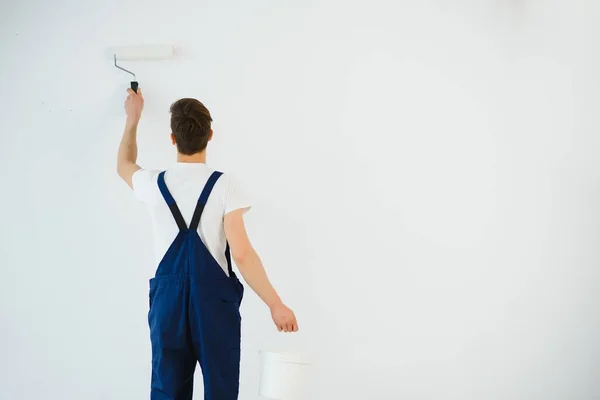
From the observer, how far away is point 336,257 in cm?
229

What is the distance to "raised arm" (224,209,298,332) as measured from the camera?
1812 mm

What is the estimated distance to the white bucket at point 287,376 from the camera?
6.21ft

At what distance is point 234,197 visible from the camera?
5.94 feet

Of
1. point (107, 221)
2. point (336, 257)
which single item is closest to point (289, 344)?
point (336, 257)

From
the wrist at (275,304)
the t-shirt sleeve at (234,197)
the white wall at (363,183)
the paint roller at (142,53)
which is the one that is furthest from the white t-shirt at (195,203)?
the paint roller at (142,53)

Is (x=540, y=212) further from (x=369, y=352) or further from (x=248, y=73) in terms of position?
(x=248, y=73)

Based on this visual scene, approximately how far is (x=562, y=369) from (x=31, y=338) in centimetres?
207

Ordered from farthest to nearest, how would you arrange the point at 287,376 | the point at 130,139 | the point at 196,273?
the point at 130,139, the point at 287,376, the point at 196,273

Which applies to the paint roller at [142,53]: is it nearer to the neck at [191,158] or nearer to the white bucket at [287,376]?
the neck at [191,158]

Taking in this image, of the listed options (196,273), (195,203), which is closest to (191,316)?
(196,273)

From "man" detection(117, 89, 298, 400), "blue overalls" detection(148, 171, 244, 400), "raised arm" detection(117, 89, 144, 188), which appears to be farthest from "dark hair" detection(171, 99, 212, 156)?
"raised arm" detection(117, 89, 144, 188)

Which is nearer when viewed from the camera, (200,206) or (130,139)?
(200,206)

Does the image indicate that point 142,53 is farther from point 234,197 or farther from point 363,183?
point 363,183

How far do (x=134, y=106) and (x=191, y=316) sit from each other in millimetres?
935
